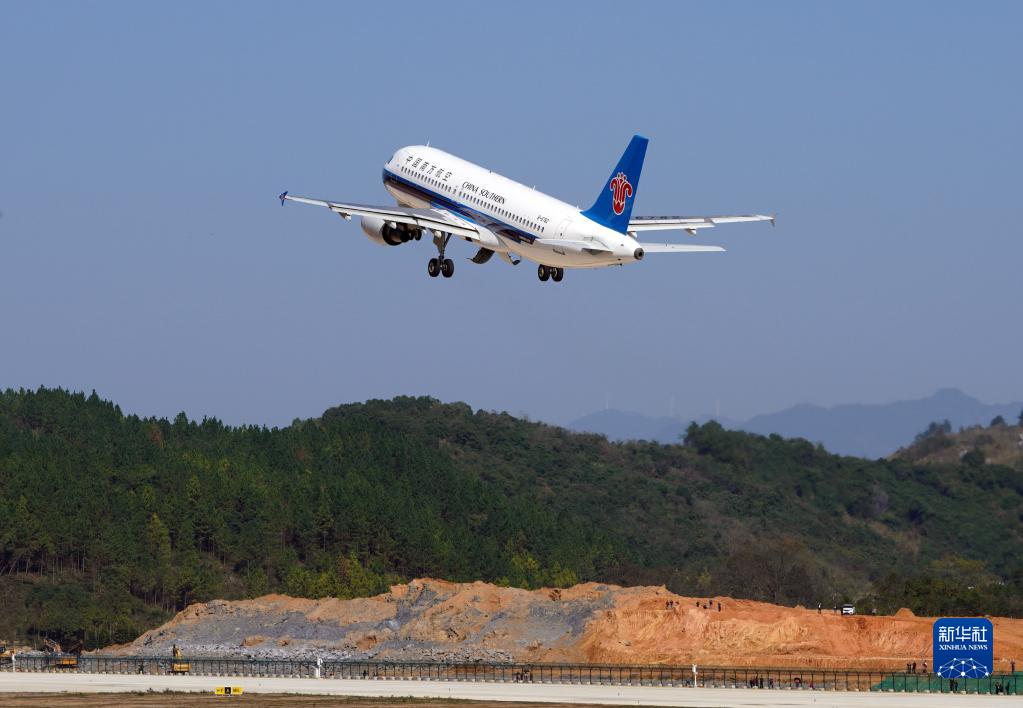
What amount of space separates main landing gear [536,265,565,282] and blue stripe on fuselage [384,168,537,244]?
3405mm

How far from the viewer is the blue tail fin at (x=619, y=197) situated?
285 feet

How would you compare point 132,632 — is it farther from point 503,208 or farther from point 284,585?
point 503,208

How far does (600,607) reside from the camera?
4675 inches

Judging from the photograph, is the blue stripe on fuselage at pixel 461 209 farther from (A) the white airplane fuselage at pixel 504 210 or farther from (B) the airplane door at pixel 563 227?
(B) the airplane door at pixel 563 227

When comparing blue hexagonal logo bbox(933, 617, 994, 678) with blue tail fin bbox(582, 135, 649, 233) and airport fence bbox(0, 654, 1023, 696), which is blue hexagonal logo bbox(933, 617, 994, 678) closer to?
airport fence bbox(0, 654, 1023, 696)

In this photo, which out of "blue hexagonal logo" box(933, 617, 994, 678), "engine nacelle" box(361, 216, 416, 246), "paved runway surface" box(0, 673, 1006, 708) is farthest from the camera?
"engine nacelle" box(361, 216, 416, 246)

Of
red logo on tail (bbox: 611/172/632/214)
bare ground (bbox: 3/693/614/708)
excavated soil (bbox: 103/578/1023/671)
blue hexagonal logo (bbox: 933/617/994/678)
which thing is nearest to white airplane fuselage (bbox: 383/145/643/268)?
red logo on tail (bbox: 611/172/632/214)

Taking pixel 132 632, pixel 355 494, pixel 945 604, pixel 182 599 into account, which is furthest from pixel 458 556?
pixel 945 604

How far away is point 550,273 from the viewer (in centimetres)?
9200

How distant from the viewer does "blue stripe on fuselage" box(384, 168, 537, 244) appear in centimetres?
8900

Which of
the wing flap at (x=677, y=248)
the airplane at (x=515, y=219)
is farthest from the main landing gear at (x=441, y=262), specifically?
the wing flap at (x=677, y=248)

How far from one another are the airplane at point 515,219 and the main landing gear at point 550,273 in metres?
0.05

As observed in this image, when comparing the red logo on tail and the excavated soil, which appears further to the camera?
the excavated soil

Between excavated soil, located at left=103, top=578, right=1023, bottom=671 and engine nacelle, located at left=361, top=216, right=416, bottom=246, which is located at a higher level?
engine nacelle, located at left=361, top=216, right=416, bottom=246
